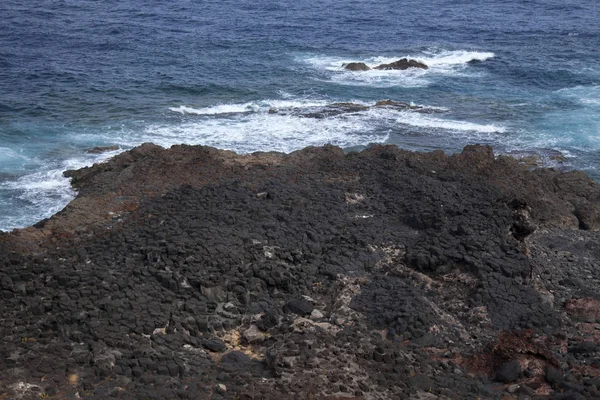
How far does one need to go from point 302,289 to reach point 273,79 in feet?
115

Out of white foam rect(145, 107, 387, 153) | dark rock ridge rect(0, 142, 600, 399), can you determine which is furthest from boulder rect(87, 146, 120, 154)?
dark rock ridge rect(0, 142, 600, 399)

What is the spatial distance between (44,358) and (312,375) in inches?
289

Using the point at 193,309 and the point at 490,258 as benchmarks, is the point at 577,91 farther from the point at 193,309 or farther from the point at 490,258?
the point at 193,309

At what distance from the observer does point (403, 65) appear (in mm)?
62344

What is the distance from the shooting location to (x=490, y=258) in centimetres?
2659

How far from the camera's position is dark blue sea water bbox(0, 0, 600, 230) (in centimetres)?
4469

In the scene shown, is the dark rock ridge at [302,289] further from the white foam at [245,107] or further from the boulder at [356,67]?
the boulder at [356,67]

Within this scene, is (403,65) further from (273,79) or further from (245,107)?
(245,107)

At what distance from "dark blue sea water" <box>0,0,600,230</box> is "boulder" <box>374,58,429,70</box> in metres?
1.07

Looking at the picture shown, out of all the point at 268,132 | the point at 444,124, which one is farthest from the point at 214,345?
the point at 444,124

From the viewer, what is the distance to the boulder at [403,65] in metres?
62.0

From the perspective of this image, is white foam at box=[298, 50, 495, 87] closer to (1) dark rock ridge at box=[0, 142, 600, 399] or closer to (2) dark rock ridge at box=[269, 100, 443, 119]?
(2) dark rock ridge at box=[269, 100, 443, 119]

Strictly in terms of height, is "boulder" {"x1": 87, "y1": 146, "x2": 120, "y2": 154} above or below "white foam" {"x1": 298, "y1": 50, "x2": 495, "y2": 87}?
below

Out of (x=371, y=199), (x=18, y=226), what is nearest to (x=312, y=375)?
(x=371, y=199)
